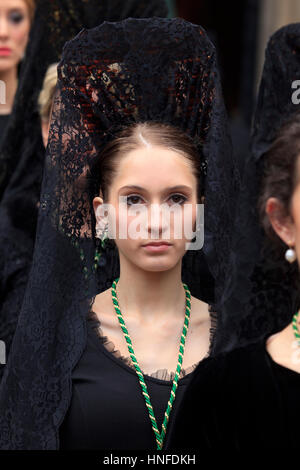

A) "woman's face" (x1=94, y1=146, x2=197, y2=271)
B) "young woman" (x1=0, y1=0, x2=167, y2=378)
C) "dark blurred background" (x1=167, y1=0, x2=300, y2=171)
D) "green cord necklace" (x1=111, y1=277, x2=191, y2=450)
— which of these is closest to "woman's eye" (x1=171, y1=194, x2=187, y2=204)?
"woman's face" (x1=94, y1=146, x2=197, y2=271)

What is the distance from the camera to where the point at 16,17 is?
4176 mm

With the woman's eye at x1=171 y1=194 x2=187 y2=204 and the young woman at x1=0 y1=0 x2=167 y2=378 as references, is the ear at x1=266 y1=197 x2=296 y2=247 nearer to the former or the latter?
the woman's eye at x1=171 y1=194 x2=187 y2=204

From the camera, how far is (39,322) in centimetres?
251

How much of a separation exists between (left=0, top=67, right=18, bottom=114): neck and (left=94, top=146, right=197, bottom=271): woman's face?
185 centimetres

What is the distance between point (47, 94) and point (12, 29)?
987 millimetres

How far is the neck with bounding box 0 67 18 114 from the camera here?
14.0 feet

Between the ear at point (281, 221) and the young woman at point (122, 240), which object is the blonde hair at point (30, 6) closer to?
the young woman at point (122, 240)

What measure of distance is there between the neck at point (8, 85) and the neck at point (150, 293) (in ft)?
6.08

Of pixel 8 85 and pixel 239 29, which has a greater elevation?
pixel 239 29

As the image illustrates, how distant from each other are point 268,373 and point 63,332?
65 centimetres

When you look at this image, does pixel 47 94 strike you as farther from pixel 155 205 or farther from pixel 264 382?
pixel 264 382

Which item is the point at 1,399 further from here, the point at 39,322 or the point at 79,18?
the point at 79,18

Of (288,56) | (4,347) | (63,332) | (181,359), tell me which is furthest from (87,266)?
(288,56)

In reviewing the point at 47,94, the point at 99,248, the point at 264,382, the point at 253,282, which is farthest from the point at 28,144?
the point at 264,382
